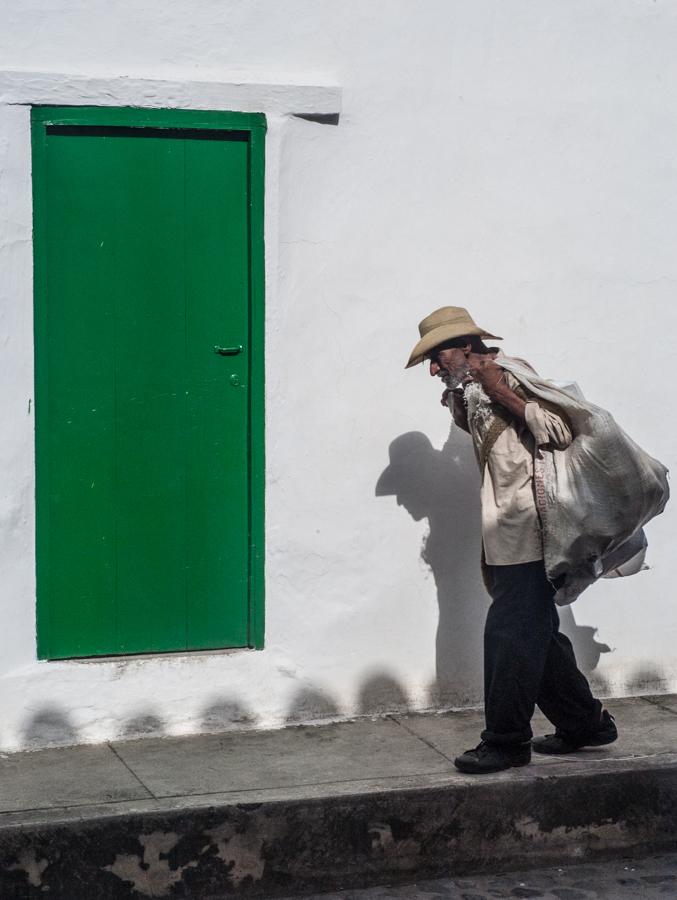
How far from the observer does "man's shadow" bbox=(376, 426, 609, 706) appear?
571 centimetres

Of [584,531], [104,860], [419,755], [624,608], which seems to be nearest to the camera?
[104,860]

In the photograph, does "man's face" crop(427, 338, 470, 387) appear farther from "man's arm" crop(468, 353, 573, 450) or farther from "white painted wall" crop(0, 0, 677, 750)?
"white painted wall" crop(0, 0, 677, 750)

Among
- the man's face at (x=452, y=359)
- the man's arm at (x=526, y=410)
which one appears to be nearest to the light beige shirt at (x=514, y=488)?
the man's arm at (x=526, y=410)

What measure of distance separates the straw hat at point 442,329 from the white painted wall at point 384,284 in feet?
2.03

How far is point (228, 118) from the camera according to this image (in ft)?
17.6

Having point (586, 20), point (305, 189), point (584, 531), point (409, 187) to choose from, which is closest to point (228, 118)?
point (305, 189)

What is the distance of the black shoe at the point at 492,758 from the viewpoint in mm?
4902

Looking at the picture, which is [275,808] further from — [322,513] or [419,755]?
[322,513]

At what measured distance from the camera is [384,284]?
5598 mm

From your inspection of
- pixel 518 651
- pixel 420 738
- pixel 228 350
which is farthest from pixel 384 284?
pixel 420 738

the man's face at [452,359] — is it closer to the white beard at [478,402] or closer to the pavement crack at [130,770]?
the white beard at [478,402]

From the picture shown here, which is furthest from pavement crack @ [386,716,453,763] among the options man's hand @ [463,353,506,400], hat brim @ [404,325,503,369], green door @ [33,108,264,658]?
hat brim @ [404,325,503,369]

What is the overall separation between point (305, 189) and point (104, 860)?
2.63 meters

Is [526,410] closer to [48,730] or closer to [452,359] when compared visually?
[452,359]
